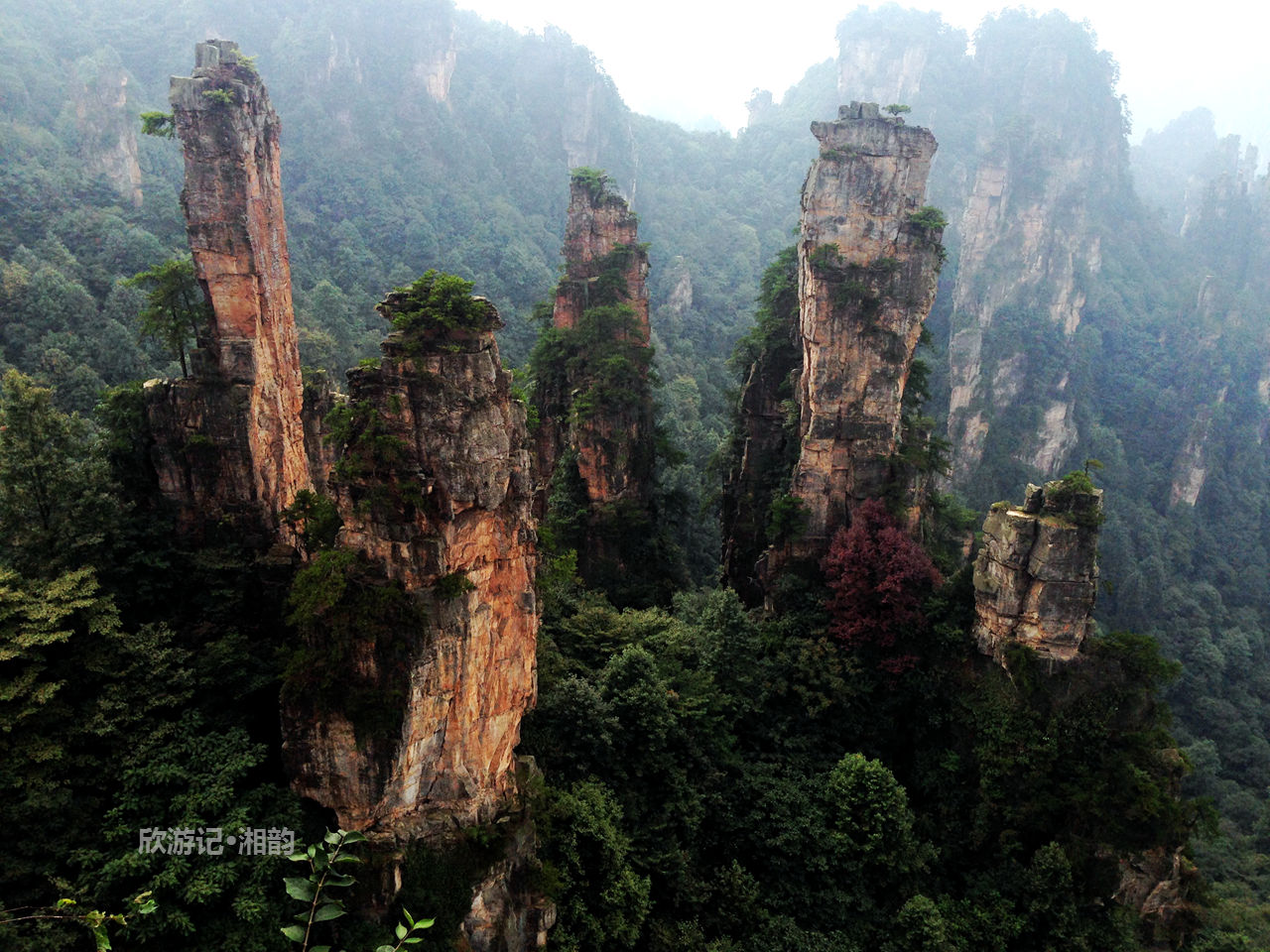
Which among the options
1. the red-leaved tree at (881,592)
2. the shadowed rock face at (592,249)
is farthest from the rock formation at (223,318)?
the shadowed rock face at (592,249)

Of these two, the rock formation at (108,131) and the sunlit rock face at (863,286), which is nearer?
the sunlit rock face at (863,286)

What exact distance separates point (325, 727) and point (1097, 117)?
94853mm

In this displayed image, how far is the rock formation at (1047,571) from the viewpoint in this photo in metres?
16.9

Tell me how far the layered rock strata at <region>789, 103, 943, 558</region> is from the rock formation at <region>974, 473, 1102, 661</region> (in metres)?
5.15

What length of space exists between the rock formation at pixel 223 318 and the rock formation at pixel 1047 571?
16.9 metres

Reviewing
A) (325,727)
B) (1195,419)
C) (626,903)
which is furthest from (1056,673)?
(1195,419)

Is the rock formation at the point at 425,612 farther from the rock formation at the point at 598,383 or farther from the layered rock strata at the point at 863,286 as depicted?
the rock formation at the point at 598,383

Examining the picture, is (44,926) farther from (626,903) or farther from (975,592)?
(975,592)

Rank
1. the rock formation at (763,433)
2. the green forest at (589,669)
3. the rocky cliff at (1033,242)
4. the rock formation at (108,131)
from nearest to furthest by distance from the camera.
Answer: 1. the green forest at (589,669)
2. the rock formation at (763,433)
3. the rock formation at (108,131)
4. the rocky cliff at (1033,242)

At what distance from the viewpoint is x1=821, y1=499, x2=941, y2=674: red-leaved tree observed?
19484 mm

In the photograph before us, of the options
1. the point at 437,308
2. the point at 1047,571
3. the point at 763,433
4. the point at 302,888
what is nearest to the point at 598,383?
the point at 763,433

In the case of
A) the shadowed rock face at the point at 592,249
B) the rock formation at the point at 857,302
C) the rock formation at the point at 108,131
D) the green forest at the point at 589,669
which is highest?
the rock formation at the point at 108,131

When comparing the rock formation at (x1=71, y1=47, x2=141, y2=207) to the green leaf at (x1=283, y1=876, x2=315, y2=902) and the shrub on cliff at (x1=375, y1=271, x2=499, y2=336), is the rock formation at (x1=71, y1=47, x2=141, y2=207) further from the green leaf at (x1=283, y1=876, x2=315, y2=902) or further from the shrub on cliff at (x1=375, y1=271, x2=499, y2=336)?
the green leaf at (x1=283, y1=876, x2=315, y2=902)

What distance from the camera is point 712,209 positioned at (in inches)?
3292
